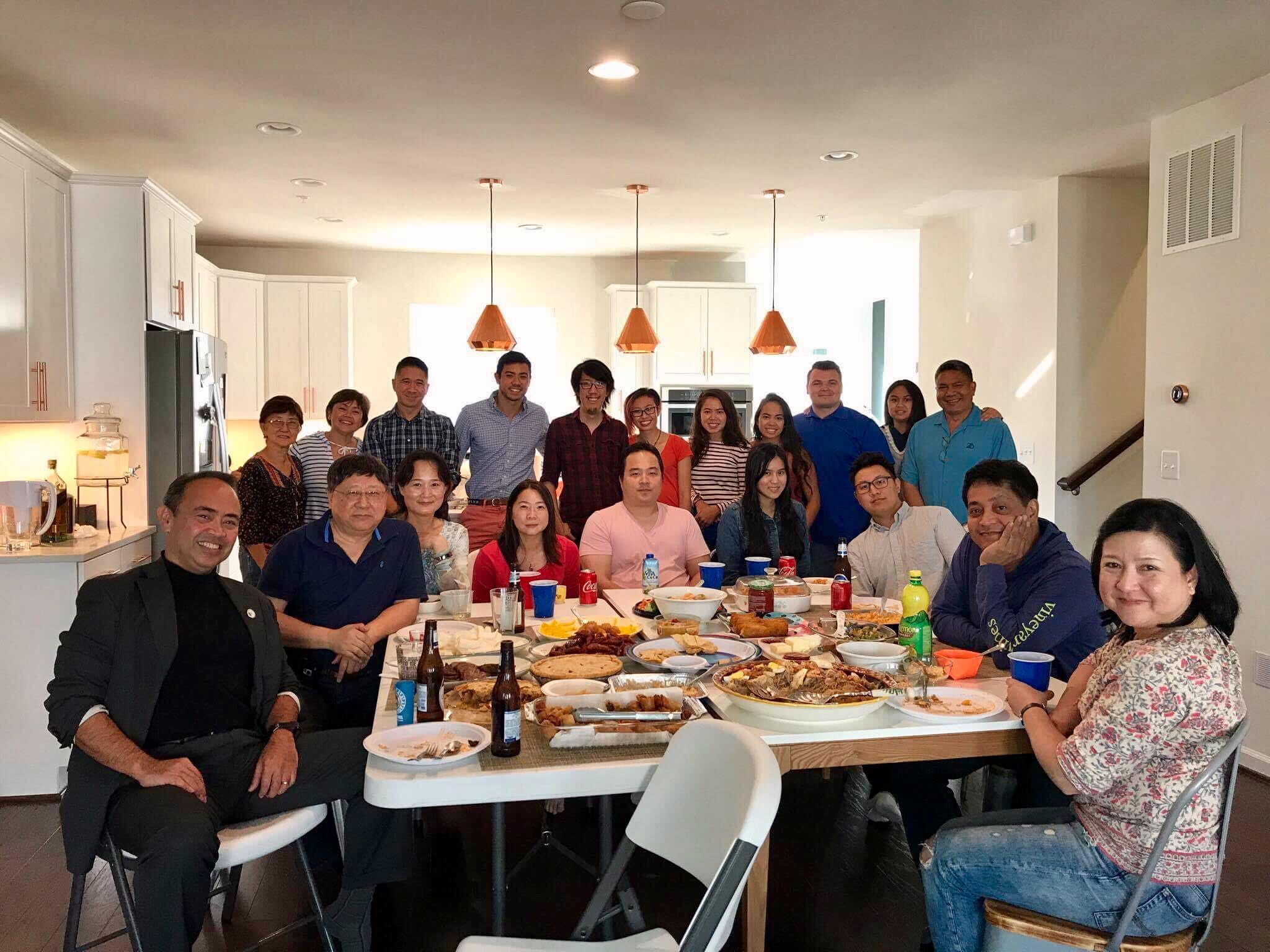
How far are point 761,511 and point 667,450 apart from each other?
913 mm

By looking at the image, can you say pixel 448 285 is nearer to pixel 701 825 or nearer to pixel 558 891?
pixel 558 891

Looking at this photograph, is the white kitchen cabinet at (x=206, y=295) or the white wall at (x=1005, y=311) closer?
the white wall at (x=1005, y=311)

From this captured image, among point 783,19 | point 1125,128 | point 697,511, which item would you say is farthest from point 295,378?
point 1125,128

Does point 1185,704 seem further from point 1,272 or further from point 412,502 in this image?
point 1,272

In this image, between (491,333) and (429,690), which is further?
(491,333)

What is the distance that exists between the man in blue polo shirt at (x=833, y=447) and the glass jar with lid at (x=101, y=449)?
10.3 feet

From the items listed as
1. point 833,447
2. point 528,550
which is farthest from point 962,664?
point 833,447

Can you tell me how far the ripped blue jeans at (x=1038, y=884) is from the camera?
1736 millimetres

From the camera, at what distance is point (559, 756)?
181cm

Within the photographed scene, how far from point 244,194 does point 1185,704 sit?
5765mm

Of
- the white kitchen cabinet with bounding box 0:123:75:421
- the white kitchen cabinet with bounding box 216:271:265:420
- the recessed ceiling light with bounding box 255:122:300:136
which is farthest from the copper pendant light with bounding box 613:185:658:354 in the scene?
the white kitchen cabinet with bounding box 0:123:75:421

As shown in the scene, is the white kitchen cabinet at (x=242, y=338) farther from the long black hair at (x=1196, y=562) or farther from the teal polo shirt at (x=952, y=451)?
the long black hair at (x=1196, y=562)

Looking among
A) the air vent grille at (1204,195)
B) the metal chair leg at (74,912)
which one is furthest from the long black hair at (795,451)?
the metal chair leg at (74,912)

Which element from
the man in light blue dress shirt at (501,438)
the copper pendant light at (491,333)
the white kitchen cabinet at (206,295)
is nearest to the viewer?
the man in light blue dress shirt at (501,438)
